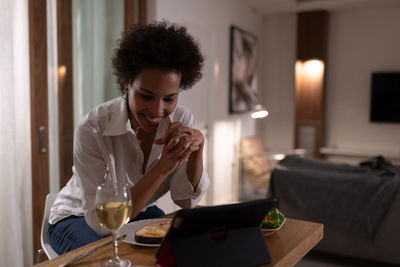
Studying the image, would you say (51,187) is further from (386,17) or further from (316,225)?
(386,17)

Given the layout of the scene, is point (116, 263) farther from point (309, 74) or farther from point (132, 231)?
point (309, 74)

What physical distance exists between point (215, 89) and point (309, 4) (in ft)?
6.31

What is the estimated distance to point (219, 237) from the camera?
3.18ft

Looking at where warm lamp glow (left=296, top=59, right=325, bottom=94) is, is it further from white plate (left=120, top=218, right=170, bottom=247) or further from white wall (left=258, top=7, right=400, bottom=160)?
white plate (left=120, top=218, right=170, bottom=247)

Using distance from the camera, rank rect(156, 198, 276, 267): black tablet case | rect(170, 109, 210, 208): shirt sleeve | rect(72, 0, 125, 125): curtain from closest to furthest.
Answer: rect(156, 198, 276, 267): black tablet case
rect(170, 109, 210, 208): shirt sleeve
rect(72, 0, 125, 125): curtain

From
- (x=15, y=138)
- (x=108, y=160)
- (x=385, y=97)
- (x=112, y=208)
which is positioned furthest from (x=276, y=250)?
(x=385, y=97)

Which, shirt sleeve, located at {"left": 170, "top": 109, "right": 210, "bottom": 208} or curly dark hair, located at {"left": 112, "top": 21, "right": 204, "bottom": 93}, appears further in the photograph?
shirt sleeve, located at {"left": 170, "top": 109, "right": 210, "bottom": 208}

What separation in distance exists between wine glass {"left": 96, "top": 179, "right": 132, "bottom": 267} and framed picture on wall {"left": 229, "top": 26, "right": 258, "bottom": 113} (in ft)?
13.2

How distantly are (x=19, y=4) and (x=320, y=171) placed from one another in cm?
228

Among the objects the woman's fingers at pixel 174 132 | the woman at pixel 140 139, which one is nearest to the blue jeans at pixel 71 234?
the woman at pixel 140 139

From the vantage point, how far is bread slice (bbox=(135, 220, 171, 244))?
42.9 inches

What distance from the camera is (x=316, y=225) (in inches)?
52.7

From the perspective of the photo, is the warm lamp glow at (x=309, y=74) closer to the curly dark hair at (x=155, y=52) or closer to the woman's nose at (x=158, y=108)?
the curly dark hair at (x=155, y=52)

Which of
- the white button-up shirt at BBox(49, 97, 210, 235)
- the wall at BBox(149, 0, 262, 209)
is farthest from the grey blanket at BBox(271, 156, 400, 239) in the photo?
the white button-up shirt at BBox(49, 97, 210, 235)
